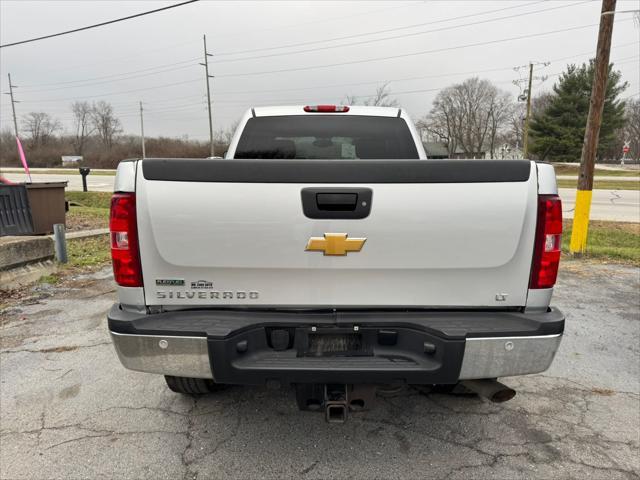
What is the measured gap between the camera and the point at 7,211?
8.19 meters

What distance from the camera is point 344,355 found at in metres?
2.20

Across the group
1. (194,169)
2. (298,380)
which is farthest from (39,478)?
(194,169)

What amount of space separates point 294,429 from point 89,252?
6465 millimetres

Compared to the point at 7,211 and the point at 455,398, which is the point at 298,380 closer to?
the point at 455,398

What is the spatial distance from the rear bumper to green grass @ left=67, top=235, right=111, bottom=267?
5.58 meters

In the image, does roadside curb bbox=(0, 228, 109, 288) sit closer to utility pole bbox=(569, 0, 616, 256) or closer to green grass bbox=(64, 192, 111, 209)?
utility pole bbox=(569, 0, 616, 256)

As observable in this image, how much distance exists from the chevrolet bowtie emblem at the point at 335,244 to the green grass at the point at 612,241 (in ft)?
24.1

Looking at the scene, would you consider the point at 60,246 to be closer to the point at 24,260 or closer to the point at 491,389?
the point at 24,260

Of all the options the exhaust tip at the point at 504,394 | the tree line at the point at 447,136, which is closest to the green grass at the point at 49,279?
the exhaust tip at the point at 504,394

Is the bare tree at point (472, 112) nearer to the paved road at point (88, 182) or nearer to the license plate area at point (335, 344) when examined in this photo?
the paved road at point (88, 182)

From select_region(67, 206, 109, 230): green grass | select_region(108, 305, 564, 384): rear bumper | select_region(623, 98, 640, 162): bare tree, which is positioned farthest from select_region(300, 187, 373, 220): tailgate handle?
select_region(623, 98, 640, 162): bare tree

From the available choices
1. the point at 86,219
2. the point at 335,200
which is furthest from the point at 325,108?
the point at 86,219

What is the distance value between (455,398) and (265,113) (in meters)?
2.82

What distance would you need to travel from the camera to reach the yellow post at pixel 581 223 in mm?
7953
